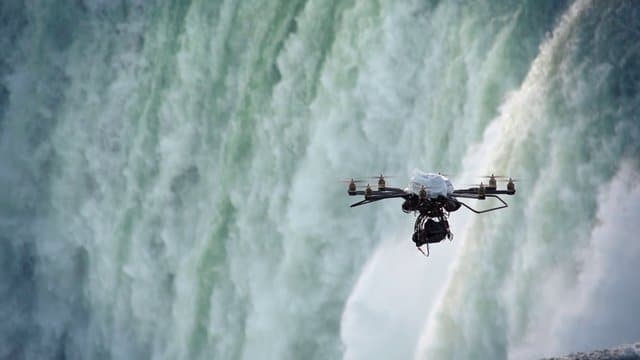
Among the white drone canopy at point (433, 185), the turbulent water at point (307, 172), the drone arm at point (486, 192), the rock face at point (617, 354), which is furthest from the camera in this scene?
the turbulent water at point (307, 172)

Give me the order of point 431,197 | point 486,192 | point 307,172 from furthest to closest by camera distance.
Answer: point 307,172 < point 486,192 < point 431,197

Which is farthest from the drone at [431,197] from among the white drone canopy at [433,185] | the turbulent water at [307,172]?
the turbulent water at [307,172]

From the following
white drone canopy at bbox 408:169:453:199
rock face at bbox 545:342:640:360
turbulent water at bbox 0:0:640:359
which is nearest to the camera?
rock face at bbox 545:342:640:360

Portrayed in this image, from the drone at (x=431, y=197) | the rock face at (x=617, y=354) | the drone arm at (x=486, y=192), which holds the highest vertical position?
the drone arm at (x=486, y=192)

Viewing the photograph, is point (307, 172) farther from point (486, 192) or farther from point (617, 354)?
point (617, 354)

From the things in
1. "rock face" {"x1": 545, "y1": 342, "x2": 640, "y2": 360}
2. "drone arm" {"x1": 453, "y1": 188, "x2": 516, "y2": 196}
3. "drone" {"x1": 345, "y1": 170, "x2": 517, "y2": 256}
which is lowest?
"rock face" {"x1": 545, "y1": 342, "x2": 640, "y2": 360}

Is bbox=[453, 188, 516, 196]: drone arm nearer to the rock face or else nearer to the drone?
the drone

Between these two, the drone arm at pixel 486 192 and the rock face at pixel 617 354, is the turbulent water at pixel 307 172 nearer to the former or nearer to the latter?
the drone arm at pixel 486 192

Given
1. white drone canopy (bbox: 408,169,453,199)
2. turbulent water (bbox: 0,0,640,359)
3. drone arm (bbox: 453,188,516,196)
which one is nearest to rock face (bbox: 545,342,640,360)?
drone arm (bbox: 453,188,516,196)

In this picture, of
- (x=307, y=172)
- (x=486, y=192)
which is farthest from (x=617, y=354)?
(x=307, y=172)
